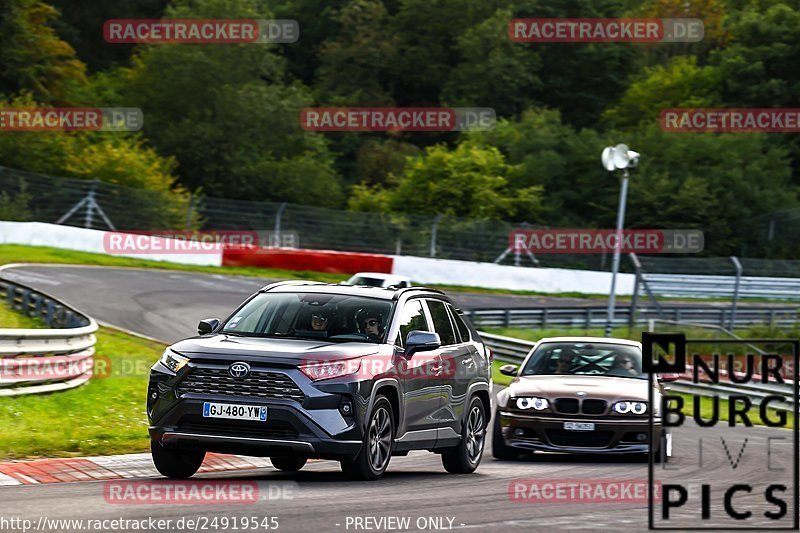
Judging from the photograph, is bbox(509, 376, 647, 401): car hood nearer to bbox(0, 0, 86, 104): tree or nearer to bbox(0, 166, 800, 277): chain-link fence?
bbox(0, 166, 800, 277): chain-link fence

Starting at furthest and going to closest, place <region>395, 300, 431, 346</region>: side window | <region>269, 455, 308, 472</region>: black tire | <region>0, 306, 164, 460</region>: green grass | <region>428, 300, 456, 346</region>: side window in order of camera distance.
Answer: <region>428, 300, 456, 346</region>: side window < <region>0, 306, 164, 460</region>: green grass < <region>269, 455, 308, 472</region>: black tire < <region>395, 300, 431, 346</region>: side window

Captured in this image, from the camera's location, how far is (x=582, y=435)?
1462cm

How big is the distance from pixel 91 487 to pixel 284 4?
87.7 m

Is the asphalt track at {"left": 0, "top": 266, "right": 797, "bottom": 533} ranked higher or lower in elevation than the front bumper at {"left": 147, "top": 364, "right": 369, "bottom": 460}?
lower

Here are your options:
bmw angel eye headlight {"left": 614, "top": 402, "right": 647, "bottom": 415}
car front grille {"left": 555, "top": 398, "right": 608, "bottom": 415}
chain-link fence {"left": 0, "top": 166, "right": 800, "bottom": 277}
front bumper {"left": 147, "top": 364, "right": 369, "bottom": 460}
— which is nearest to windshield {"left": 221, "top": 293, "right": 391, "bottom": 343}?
front bumper {"left": 147, "top": 364, "right": 369, "bottom": 460}

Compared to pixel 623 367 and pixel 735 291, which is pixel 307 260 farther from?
pixel 623 367

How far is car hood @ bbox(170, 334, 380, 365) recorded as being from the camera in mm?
10875

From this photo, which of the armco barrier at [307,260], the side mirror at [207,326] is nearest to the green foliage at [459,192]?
the armco barrier at [307,260]

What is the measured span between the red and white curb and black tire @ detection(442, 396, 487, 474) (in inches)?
71.4

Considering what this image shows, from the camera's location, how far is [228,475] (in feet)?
38.7

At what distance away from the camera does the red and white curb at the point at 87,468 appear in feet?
35.7

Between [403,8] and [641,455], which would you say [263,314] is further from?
[403,8]

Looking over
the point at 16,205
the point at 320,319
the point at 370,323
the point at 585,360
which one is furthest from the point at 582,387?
the point at 16,205

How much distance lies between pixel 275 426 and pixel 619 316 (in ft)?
91.9
